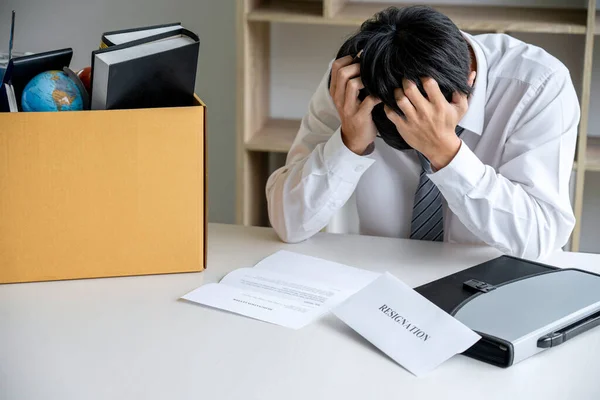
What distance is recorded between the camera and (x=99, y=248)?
1.22 meters

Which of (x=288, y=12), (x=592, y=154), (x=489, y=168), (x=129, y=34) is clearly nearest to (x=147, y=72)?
(x=129, y=34)

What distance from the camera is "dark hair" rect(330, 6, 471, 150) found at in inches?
48.0

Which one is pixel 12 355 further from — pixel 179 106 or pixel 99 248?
pixel 179 106

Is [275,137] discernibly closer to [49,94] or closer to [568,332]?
[49,94]

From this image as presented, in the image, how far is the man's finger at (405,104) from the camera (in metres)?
1.23

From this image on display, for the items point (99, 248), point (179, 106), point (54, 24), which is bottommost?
point (99, 248)

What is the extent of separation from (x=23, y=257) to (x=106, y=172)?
0.19 meters

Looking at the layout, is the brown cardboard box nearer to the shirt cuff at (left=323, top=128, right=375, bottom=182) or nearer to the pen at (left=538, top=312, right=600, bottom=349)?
the shirt cuff at (left=323, top=128, right=375, bottom=182)

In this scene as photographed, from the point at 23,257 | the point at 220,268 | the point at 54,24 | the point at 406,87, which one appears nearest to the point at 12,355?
the point at 23,257

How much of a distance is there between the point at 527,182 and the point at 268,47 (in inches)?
54.9

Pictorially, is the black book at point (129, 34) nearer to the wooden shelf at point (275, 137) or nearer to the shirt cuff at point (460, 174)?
the shirt cuff at point (460, 174)

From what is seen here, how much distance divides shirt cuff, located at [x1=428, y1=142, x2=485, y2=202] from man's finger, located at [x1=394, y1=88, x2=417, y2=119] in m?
0.11

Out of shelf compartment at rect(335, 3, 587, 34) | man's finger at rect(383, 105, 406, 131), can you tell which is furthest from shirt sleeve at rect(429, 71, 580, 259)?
shelf compartment at rect(335, 3, 587, 34)

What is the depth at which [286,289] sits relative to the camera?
3.92 feet
